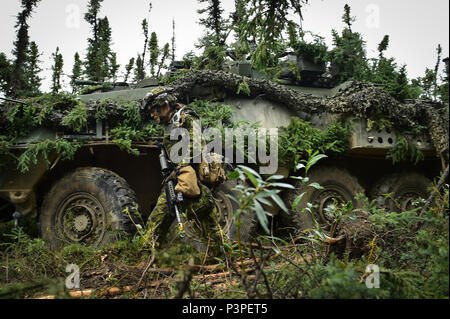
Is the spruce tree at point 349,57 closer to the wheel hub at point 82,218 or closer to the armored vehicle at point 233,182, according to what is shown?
the armored vehicle at point 233,182

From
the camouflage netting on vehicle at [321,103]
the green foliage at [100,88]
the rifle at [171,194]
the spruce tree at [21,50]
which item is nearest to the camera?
the rifle at [171,194]

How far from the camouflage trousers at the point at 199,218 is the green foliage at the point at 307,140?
1.61 metres

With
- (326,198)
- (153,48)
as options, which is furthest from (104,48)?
(326,198)

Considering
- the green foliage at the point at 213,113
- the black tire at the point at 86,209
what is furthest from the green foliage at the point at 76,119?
the green foliage at the point at 213,113

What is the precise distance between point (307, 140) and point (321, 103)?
27.3 inches

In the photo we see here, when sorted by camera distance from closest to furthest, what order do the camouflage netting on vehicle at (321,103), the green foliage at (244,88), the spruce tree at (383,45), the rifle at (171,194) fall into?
the rifle at (171,194) → the camouflage netting on vehicle at (321,103) → the green foliage at (244,88) → the spruce tree at (383,45)

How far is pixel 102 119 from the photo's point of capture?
4.93 m

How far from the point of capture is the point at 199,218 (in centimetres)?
386

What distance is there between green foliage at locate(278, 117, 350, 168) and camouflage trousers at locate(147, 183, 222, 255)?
5.28 feet

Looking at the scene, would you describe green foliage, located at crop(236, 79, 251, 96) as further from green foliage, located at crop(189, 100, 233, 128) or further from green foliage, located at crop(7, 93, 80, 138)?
green foliage, located at crop(7, 93, 80, 138)

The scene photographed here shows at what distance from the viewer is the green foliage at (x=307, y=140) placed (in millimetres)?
5156
